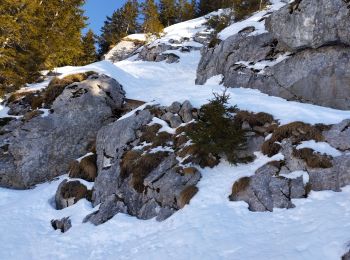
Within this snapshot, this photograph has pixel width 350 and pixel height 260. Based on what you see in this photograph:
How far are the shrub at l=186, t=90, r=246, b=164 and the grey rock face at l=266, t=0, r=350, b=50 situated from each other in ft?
32.2

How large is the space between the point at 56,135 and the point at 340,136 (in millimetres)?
16508

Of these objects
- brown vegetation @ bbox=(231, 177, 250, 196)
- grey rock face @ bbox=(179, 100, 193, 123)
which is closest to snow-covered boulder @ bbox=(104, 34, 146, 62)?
grey rock face @ bbox=(179, 100, 193, 123)

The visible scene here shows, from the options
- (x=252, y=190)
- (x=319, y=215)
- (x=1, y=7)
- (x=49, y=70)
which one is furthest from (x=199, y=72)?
(x=319, y=215)

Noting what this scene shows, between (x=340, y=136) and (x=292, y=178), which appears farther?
(x=340, y=136)

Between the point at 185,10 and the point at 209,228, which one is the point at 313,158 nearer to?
the point at 209,228

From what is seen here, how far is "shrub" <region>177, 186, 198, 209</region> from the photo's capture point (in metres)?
12.4

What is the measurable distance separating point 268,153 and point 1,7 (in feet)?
81.4

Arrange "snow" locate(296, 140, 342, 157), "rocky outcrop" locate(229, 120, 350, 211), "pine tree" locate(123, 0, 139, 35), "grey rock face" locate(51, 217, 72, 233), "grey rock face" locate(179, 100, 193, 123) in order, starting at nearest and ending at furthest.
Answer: "rocky outcrop" locate(229, 120, 350, 211), "snow" locate(296, 140, 342, 157), "grey rock face" locate(51, 217, 72, 233), "grey rock face" locate(179, 100, 193, 123), "pine tree" locate(123, 0, 139, 35)

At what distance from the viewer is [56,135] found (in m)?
22.0

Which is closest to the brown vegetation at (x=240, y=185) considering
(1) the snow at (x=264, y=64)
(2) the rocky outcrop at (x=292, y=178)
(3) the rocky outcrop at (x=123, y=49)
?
(2) the rocky outcrop at (x=292, y=178)

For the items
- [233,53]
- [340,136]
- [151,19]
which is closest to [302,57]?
[233,53]

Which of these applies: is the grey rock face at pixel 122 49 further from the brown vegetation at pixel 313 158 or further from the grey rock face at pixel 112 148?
the brown vegetation at pixel 313 158

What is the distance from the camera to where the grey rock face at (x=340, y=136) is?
40.9ft

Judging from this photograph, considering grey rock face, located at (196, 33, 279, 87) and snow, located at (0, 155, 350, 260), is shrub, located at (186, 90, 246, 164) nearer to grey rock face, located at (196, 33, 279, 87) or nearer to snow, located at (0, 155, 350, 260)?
snow, located at (0, 155, 350, 260)
